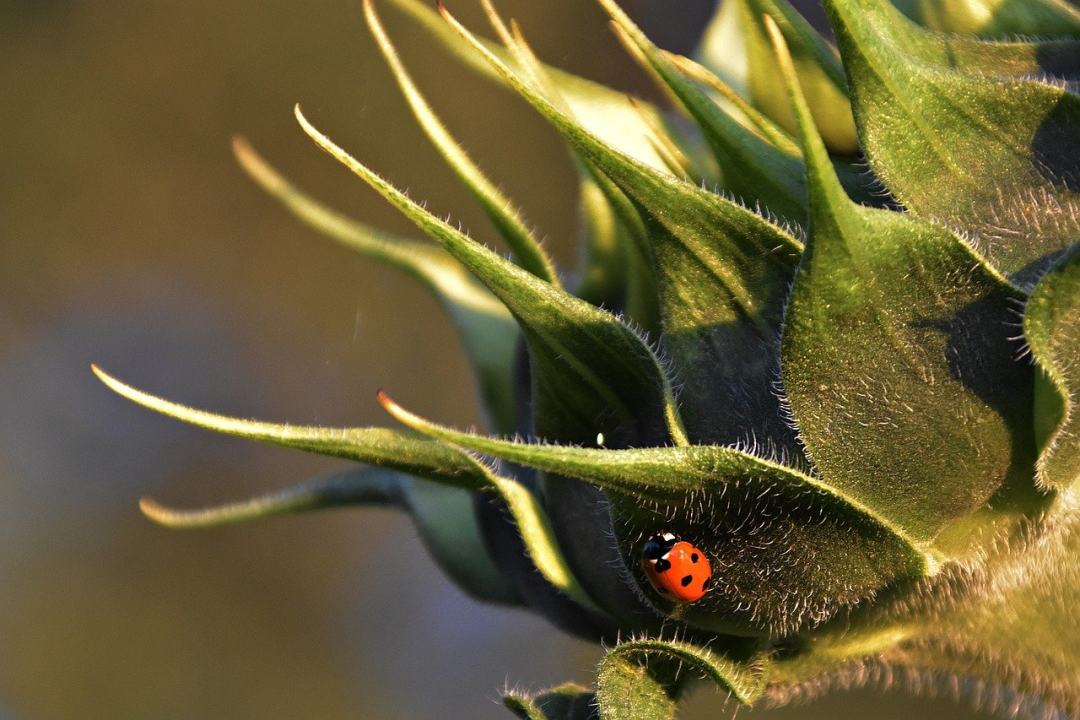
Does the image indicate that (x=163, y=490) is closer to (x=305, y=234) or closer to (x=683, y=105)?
(x=305, y=234)

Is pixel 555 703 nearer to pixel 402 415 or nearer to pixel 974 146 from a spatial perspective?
pixel 402 415

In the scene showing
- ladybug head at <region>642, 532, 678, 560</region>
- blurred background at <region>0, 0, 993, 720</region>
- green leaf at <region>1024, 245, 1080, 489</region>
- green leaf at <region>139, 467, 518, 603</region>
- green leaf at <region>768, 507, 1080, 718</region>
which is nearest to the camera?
green leaf at <region>1024, 245, 1080, 489</region>

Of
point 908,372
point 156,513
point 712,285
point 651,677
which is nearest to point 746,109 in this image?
point 712,285

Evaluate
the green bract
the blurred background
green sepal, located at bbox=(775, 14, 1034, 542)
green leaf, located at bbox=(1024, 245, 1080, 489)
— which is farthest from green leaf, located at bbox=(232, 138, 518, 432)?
the blurred background

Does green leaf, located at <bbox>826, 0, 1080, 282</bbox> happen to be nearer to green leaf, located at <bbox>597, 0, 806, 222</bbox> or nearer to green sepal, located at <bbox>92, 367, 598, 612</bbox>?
green leaf, located at <bbox>597, 0, 806, 222</bbox>

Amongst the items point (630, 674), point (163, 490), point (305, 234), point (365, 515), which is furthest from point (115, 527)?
point (630, 674)
